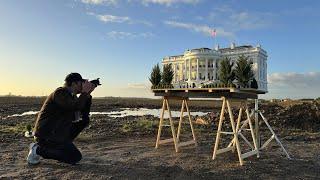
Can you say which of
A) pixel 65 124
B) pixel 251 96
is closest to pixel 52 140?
pixel 65 124

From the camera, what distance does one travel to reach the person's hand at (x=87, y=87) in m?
9.98

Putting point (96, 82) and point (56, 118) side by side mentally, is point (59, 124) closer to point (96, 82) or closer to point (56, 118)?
point (56, 118)

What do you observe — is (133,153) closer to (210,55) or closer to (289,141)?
(289,141)

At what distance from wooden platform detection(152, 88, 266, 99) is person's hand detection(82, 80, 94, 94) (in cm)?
341

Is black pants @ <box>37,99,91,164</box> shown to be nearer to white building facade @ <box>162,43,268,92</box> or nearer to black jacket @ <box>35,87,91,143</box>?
black jacket @ <box>35,87,91,143</box>

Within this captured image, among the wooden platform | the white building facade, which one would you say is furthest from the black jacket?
the white building facade

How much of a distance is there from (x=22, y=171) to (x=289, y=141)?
34.5 feet

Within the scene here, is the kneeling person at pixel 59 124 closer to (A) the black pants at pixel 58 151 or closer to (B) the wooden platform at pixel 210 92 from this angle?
(A) the black pants at pixel 58 151

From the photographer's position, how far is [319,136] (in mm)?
17781

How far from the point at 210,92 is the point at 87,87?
364 centimetres

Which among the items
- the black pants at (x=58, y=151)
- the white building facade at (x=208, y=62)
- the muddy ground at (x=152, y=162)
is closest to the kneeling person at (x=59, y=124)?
the black pants at (x=58, y=151)

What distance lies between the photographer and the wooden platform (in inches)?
452

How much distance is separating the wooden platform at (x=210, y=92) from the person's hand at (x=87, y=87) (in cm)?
341

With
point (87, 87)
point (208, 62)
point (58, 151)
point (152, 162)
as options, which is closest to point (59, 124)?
point (58, 151)
